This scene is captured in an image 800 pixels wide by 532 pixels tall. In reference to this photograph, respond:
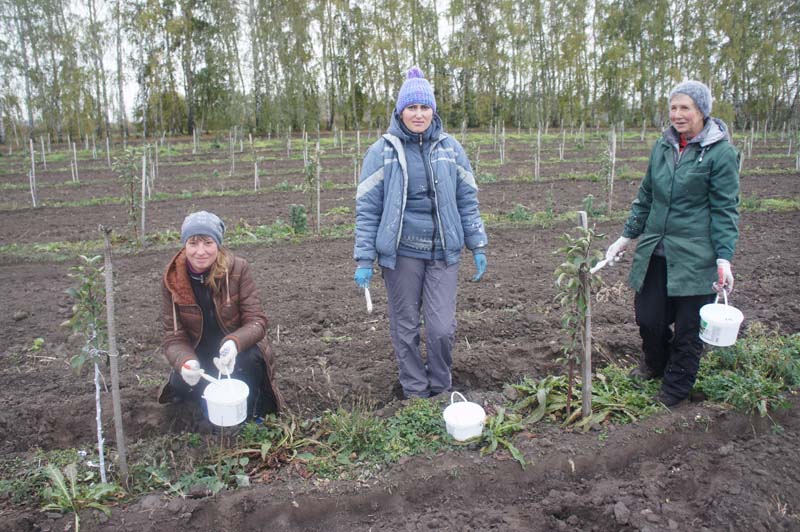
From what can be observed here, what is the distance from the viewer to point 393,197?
3254mm

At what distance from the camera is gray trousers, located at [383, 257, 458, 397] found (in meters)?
3.40

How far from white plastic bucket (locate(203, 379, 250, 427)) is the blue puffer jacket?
38.8 inches

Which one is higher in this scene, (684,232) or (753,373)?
(684,232)

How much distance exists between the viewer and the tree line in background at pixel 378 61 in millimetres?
27500

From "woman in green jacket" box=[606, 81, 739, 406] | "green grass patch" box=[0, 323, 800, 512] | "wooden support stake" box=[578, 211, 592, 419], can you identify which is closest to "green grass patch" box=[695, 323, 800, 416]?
"green grass patch" box=[0, 323, 800, 512]

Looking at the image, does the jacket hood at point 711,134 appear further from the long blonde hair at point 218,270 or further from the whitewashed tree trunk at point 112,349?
the whitewashed tree trunk at point 112,349

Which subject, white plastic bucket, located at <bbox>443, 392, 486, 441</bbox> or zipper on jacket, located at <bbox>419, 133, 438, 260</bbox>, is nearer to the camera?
white plastic bucket, located at <bbox>443, 392, 486, 441</bbox>

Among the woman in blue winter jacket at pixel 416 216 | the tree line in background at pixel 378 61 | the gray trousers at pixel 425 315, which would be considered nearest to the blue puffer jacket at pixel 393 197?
the woman in blue winter jacket at pixel 416 216

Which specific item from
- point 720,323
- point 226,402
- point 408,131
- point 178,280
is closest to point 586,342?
point 720,323

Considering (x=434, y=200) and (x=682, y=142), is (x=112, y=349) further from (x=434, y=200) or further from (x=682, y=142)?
(x=682, y=142)

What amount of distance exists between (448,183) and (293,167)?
14.5 meters

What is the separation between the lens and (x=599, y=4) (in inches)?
1321

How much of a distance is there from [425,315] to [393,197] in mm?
747

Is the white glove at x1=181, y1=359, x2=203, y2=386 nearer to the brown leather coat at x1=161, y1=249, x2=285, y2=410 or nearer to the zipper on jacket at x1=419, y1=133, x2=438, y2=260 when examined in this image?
the brown leather coat at x1=161, y1=249, x2=285, y2=410
